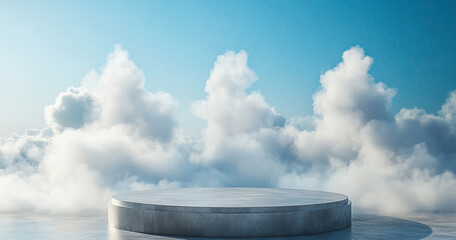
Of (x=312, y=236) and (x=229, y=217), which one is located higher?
(x=229, y=217)

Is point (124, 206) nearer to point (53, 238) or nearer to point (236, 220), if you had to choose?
point (53, 238)

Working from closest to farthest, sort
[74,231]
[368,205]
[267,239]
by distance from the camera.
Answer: [267,239]
[74,231]
[368,205]

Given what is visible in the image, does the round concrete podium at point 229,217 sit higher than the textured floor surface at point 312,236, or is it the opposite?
the round concrete podium at point 229,217

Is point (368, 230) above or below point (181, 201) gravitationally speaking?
below

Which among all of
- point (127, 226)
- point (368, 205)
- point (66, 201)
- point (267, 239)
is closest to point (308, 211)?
point (267, 239)

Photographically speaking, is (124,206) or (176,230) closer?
(176,230)

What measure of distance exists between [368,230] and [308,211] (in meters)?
3.90

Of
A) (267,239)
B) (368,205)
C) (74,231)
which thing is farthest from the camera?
(368,205)

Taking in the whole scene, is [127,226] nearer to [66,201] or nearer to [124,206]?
[124,206]

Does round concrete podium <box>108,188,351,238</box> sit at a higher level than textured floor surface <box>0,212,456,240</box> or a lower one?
Answer: higher

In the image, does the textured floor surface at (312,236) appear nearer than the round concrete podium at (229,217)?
No

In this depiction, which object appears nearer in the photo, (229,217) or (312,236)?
(229,217)

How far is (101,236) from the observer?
2233cm

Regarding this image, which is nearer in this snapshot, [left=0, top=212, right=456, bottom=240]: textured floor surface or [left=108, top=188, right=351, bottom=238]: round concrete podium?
[left=108, top=188, right=351, bottom=238]: round concrete podium
